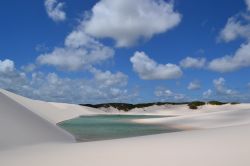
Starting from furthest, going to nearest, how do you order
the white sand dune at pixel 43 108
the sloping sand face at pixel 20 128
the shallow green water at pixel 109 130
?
1. the white sand dune at pixel 43 108
2. the shallow green water at pixel 109 130
3. the sloping sand face at pixel 20 128

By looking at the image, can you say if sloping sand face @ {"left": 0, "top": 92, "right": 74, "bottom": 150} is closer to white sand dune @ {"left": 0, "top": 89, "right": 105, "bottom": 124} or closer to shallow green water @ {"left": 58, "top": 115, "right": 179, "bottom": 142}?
shallow green water @ {"left": 58, "top": 115, "right": 179, "bottom": 142}

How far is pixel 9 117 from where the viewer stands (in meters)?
13.7

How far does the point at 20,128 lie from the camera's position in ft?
42.8

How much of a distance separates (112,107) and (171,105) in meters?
18.8

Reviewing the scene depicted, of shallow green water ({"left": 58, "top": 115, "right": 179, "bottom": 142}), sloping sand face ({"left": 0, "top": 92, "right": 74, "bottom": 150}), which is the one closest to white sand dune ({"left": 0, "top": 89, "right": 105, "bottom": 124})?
shallow green water ({"left": 58, "top": 115, "right": 179, "bottom": 142})

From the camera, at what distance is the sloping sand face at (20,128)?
37.2 feet

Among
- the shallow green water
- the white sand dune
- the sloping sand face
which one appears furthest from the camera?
the white sand dune

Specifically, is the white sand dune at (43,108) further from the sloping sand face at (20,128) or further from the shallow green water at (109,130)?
the sloping sand face at (20,128)

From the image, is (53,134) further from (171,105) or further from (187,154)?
(171,105)

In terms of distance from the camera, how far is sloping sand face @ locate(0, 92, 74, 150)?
11352 mm

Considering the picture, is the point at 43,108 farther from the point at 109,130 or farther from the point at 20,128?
the point at 20,128

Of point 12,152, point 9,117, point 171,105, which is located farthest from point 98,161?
point 171,105

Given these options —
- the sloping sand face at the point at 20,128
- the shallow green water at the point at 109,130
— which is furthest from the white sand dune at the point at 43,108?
the sloping sand face at the point at 20,128

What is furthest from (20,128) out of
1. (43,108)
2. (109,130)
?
(43,108)
